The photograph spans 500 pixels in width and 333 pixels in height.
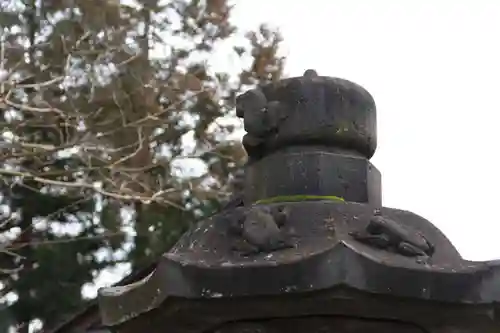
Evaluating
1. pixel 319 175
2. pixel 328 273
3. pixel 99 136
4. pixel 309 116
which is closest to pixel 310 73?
pixel 309 116

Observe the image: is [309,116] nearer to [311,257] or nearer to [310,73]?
[310,73]

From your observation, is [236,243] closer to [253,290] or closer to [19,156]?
[253,290]

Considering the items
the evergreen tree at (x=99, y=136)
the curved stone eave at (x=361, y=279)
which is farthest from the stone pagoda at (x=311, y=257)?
the evergreen tree at (x=99, y=136)

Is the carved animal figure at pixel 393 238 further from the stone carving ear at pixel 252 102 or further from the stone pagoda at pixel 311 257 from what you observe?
the stone carving ear at pixel 252 102

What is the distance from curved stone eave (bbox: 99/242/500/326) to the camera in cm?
141

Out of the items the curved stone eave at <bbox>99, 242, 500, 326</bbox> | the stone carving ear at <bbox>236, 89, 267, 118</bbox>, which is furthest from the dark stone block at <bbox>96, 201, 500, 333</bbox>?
the stone carving ear at <bbox>236, 89, 267, 118</bbox>

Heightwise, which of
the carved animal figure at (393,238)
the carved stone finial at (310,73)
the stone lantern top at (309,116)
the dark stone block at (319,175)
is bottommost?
the carved animal figure at (393,238)

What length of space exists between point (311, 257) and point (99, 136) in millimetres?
4829

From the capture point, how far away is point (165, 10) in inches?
261

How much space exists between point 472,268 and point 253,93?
26.7 inches

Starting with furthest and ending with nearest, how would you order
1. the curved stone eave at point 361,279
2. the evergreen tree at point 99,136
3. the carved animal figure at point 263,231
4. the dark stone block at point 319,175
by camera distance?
1. the evergreen tree at point 99,136
2. the dark stone block at point 319,175
3. the carved animal figure at point 263,231
4. the curved stone eave at point 361,279

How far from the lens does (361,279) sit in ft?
4.62

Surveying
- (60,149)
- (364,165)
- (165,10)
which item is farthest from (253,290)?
(165,10)

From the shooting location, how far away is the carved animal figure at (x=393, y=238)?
59.1 inches
